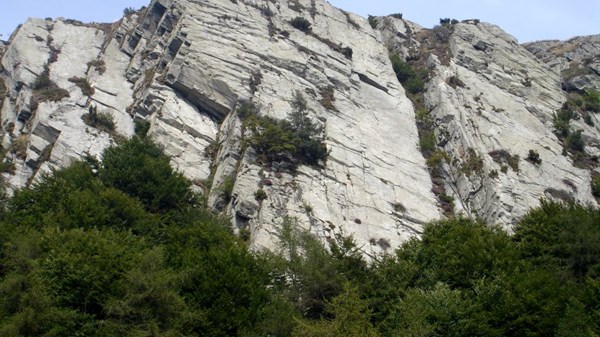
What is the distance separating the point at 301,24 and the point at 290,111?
1692 centimetres

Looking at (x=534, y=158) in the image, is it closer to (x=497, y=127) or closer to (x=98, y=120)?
(x=497, y=127)

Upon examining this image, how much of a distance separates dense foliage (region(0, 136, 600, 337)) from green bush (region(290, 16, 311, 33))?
31.8 meters

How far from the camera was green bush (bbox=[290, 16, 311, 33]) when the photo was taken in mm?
65125

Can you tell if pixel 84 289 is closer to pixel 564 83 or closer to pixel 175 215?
pixel 175 215

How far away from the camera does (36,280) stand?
2564cm

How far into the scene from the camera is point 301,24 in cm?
6538

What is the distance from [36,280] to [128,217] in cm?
1054

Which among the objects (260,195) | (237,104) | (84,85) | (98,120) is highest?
(237,104)

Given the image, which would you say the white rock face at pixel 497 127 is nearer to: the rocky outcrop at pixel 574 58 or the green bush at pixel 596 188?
the green bush at pixel 596 188

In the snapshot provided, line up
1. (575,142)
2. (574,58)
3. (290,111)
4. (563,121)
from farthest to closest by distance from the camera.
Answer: (574,58) < (563,121) < (575,142) < (290,111)

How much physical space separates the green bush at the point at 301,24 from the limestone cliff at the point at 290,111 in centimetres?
31

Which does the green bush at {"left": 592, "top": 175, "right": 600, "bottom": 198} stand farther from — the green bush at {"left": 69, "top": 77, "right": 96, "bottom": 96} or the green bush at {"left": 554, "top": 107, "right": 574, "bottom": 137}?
the green bush at {"left": 69, "top": 77, "right": 96, "bottom": 96}

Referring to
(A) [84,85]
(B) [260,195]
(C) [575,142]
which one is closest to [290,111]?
(B) [260,195]

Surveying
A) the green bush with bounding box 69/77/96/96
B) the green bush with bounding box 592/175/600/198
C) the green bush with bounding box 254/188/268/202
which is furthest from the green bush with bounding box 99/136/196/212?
the green bush with bounding box 592/175/600/198
